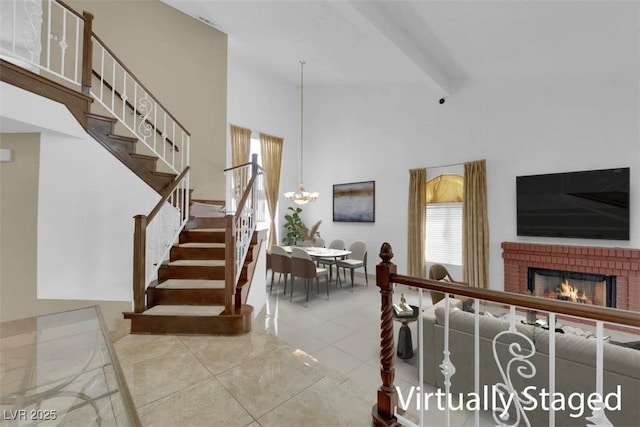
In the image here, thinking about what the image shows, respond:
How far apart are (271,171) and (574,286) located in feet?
20.1

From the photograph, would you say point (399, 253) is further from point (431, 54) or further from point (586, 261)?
point (431, 54)

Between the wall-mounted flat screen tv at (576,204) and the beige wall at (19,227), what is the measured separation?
20.7 feet

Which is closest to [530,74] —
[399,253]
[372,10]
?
[372,10]

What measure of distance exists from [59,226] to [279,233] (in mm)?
4697

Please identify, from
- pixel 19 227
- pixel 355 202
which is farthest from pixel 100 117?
pixel 355 202

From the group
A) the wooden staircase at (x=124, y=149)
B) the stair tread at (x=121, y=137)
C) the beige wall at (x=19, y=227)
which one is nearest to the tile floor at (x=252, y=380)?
the beige wall at (x=19, y=227)

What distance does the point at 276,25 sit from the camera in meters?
4.45

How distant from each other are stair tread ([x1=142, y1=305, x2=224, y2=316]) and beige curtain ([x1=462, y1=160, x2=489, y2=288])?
412 centimetres

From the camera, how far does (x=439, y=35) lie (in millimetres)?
3648

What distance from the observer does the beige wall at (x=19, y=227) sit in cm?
280

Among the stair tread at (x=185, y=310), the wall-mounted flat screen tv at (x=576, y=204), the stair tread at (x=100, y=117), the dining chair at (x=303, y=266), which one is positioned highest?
the stair tread at (x=100, y=117)

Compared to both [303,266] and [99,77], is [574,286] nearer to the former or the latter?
[303,266]

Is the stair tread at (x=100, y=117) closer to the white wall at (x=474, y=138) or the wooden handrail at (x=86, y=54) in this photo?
the wooden handrail at (x=86, y=54)

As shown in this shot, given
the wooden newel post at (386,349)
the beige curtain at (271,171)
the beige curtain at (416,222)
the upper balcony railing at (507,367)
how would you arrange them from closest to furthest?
the upper balcony railing at (507,367)
the wooden newel post at (386,349)
the beige curtain at (416,222)
the beige curtain at (271,171)
